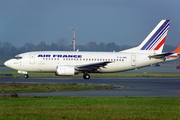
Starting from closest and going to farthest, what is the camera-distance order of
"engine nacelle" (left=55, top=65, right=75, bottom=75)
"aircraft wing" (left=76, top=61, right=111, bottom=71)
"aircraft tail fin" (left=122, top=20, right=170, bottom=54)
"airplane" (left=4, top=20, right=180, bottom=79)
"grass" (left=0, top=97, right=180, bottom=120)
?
"grass" (left=0, top=97, right=180, bottom=120) < "engine nacelle" (left=55, top=65, right=75, bottom=75) < "aircraft wing" (left=76, top=61, right=111, bottom=71) < "airplane" (left=4, top=20, right=180, bottom=79) < "aircraft tail fin" (left=122, top=20, right=170, bottom=54)

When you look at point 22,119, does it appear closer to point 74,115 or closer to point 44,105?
point 74,115

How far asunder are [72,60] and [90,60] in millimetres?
2567

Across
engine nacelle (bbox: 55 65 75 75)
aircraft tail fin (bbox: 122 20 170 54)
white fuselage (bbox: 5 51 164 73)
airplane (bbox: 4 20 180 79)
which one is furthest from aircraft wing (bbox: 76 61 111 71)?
aircraft tail fin (bbox: 122 20 170 54)

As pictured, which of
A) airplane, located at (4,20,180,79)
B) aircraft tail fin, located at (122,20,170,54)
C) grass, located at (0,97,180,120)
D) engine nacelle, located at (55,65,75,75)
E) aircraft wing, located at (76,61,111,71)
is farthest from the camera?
aircraft tail fin, located at (122,20,170,54)

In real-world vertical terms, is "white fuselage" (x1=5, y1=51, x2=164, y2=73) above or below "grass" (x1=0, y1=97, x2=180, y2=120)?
above

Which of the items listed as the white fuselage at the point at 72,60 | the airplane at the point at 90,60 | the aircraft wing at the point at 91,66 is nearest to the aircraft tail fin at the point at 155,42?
the airplane at the point at 90,60

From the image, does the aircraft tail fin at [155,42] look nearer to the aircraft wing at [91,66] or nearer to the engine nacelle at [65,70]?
the aircraft wing at [91,66]

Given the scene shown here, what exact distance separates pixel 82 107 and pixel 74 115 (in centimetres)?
221

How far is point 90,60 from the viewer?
39.3 metres

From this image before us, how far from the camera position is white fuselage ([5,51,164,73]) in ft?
125

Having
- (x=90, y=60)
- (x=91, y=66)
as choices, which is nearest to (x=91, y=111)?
(x=91, y=66)

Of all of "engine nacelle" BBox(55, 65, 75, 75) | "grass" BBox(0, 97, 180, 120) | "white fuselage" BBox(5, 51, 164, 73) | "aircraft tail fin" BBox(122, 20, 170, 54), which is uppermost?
"aircraft tail fin" BBox(122, 20, 170, 54)

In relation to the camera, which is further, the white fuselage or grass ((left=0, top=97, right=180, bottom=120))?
the white fuselage

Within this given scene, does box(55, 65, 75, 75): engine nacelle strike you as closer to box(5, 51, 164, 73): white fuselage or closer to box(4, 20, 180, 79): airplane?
box(4, 20, 180, 79): airplane
